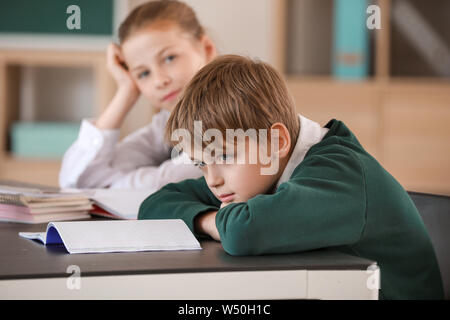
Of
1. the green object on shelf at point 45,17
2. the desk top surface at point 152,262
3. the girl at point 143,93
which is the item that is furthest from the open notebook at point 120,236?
the green object on shelf at point 45,17

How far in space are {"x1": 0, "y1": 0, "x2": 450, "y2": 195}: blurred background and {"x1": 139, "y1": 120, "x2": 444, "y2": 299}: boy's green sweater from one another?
7.31ft

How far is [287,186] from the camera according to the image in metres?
0.83

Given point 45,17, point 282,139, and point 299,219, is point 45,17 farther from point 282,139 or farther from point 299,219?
point 299,219

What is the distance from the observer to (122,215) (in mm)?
1212

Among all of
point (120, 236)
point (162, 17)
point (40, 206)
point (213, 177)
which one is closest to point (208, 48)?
point (162, 17)

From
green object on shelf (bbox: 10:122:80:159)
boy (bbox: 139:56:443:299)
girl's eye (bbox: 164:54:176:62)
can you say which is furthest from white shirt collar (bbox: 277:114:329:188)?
green object on shelf (bbox: 10:122:80:159)

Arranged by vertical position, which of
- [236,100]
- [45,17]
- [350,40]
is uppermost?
[45,17]

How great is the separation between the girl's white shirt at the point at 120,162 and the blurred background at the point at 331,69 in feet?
4.78

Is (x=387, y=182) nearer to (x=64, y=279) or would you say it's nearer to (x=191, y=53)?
(x=64, y=279)

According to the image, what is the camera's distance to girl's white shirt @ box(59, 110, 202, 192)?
5.17ft

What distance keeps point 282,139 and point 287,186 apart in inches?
6.7

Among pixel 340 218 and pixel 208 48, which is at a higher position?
pixel 208 48

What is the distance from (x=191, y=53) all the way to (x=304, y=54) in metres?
1.74

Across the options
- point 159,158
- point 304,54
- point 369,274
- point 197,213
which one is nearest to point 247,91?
point 197,213
